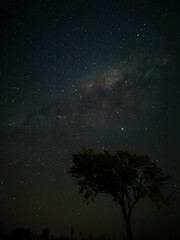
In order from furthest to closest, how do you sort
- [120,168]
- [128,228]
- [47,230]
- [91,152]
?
[47,230]
[91,152]
[120,168]
[128,228]

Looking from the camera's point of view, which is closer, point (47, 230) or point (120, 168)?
point (120, 168)

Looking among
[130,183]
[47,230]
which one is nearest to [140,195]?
[130,183]

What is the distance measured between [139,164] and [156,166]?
100 inches

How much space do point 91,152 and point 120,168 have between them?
4574 mm

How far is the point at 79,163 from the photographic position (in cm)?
2420

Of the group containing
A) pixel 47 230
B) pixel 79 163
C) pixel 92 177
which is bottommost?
pixel 47 230

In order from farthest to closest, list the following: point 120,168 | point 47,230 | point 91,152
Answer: point 47,230
point 91,152
point 120,168

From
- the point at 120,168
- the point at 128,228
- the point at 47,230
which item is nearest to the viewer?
the point at 128,228

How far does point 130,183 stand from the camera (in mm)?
23641

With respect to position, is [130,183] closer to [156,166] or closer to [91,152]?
[156,166]

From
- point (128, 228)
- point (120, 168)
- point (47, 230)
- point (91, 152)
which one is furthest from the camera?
point (47, 230)

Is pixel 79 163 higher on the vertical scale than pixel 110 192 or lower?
higher

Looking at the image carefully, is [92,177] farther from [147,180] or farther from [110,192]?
[147,180]

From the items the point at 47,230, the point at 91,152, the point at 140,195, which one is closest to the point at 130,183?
the point at 140,195
